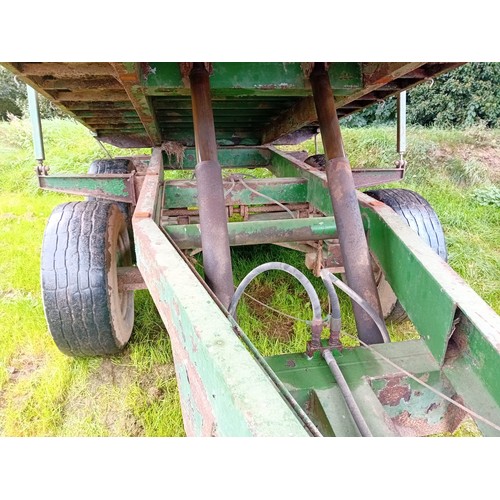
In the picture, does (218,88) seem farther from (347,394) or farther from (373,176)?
(347,394)

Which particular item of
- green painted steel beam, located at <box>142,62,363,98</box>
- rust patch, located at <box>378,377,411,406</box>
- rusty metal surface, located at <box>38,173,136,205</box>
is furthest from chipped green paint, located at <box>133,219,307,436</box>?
rusty metal surface, located at <box>38,173,136,205</box>

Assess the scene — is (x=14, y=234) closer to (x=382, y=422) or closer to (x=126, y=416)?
(x=126, y=416)

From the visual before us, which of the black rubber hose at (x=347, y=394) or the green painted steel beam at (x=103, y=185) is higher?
the green painted steel beam at (x=103, y=185)

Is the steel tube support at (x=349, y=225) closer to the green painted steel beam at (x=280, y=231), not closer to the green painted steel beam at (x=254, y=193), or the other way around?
the green painted steel beam at (x=280, y=231)

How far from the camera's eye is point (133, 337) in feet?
9.46

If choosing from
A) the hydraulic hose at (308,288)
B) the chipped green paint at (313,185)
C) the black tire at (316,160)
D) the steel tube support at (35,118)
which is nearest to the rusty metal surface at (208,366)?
the hydraulic hose at (308,288)

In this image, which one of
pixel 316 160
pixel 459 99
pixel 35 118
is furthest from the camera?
pixel 459 99

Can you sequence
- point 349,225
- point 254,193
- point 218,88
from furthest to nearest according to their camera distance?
point 254,193, point 218,88, point 349,225

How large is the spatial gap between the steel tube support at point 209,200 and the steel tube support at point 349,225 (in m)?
0.53

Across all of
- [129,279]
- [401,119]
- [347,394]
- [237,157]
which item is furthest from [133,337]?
[401,119]

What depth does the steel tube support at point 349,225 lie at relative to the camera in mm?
1816

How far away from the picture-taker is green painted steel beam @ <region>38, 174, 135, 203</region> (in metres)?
3.11

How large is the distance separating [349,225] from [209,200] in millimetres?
650

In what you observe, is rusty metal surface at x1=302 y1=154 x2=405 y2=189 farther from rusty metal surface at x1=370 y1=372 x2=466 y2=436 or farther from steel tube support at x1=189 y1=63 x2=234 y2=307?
rusty metal surface at x1=370 y1=372 x2=466 y2=436
